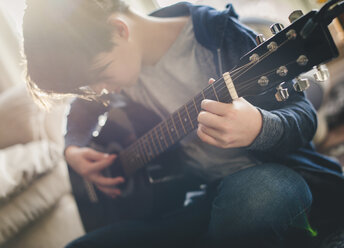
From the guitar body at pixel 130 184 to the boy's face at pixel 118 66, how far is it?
184mm

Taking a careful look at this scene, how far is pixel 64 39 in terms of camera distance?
0.63 meters

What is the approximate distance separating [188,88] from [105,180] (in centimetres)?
53

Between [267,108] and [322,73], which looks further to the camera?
[267,108]

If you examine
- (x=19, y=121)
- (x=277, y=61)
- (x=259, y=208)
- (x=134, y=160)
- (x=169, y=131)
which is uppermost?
(x=19, y=121)

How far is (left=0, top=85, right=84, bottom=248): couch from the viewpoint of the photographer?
1023mm

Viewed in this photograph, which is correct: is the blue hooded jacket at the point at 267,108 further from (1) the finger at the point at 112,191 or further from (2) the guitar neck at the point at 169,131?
(1) the finger at the point at 112,191

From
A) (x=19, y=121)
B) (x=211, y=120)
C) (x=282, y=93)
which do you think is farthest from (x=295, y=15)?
(x=19, y=121)

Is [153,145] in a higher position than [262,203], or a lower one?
higher

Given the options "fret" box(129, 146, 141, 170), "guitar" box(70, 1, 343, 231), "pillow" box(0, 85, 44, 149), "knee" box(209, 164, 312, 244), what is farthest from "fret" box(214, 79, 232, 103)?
"pillow" box(0, 85, 44, 149)

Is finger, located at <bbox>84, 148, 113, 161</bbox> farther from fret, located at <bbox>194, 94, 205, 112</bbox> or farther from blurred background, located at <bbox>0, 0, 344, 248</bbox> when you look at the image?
fret, located at <bbox>194, 94, 205, 112</bbox>

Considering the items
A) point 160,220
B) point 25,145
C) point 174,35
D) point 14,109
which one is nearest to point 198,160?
point 160,220

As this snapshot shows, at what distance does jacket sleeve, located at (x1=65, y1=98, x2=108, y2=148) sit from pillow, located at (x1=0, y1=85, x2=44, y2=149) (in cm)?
41

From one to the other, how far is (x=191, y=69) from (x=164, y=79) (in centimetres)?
13

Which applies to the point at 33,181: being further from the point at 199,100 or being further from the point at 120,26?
the point at 199,100
